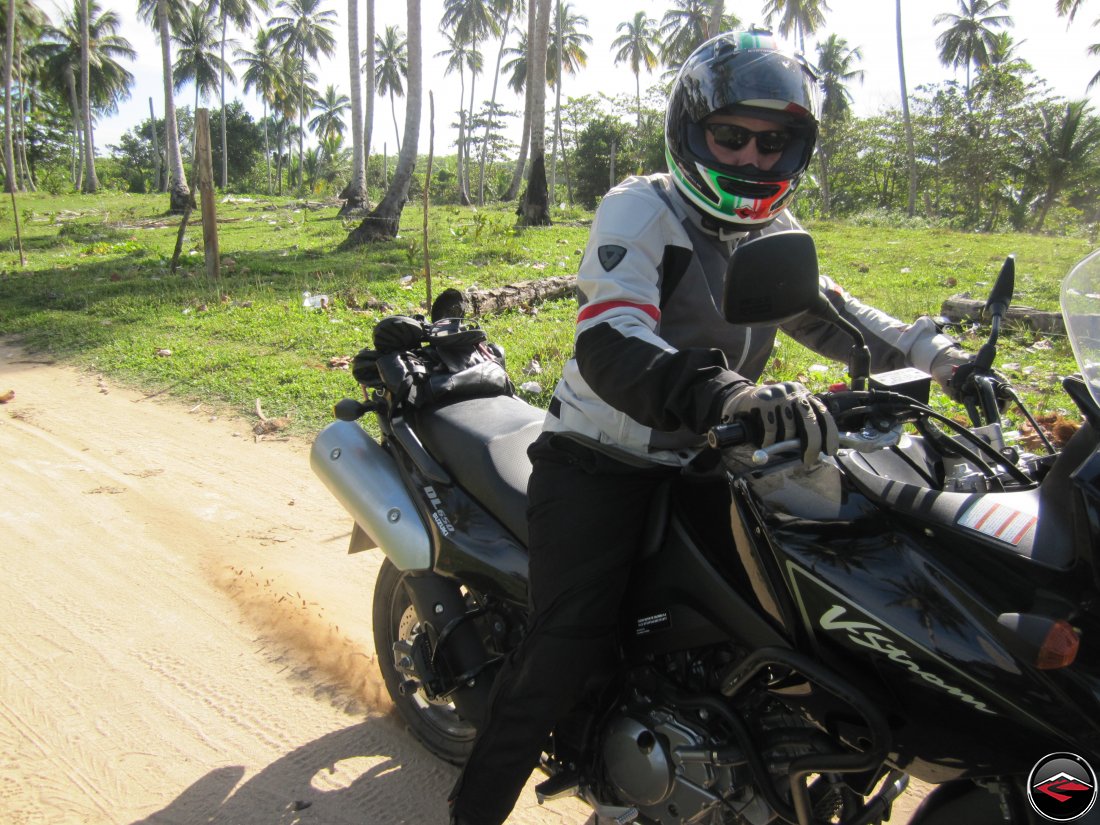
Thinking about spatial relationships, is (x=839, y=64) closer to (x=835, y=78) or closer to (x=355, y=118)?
(x=835, y=78)

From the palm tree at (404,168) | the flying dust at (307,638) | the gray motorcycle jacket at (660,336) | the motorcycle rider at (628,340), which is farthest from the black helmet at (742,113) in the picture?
the palm tree at (404,168)

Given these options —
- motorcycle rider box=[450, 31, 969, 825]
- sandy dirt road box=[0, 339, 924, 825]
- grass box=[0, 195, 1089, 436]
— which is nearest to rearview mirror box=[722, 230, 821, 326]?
motorcycle rider box=[450, 31, 969, 825]

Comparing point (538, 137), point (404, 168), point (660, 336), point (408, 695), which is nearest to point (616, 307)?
point (660, 336)

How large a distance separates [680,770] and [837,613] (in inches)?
25.1

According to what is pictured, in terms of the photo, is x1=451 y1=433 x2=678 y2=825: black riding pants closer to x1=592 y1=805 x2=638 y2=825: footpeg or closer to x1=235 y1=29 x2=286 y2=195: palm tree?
x1=592 y1=805 x2=638 y2=825: footpeg

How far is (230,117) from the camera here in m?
50.0

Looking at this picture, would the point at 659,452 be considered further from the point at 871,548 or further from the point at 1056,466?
the point at 1056,466

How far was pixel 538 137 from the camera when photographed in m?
17.2

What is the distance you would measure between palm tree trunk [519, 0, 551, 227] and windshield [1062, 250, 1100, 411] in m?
15.9

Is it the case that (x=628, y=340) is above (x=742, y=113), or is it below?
below

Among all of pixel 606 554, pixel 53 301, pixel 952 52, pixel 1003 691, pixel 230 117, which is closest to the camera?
pixel 1003 691

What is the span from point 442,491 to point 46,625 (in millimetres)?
2035

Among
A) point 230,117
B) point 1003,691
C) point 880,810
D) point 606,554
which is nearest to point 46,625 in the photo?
point 606,554

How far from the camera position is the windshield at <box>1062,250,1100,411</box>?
61.2 inches
